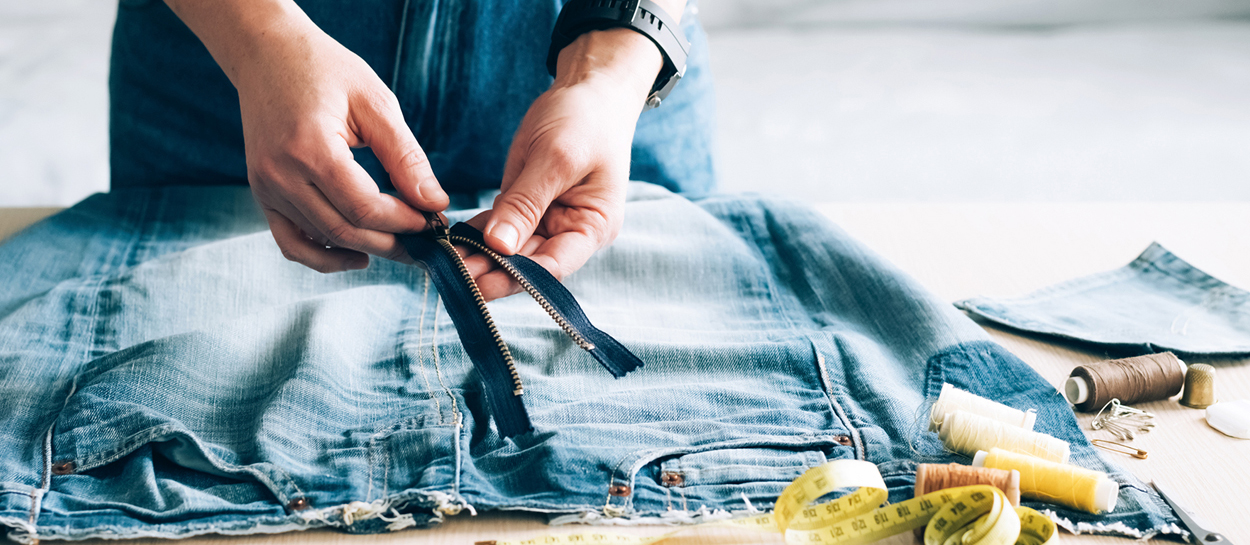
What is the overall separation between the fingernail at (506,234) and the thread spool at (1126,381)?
1.96 ft

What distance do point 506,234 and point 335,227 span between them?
169 millimetres

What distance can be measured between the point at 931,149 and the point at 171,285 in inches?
104

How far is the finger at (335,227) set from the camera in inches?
32.2

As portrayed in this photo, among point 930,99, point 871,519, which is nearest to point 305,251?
point 871,519

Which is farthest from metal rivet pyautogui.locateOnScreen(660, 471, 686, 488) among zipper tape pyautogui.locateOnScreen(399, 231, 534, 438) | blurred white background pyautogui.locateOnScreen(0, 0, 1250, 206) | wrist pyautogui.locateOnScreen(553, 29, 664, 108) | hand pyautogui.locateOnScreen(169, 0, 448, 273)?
blurred white background pyautogui.locateOnScreen(0, 0, 1250, 206)

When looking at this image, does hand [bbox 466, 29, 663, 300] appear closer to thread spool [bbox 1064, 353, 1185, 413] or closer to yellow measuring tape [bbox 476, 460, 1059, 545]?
yellow measuring tape [bbox 476, 460, 1059, 545]

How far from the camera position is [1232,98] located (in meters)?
3.09

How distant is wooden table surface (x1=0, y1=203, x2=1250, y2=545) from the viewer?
0.71 metres

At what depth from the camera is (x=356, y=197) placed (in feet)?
2.62

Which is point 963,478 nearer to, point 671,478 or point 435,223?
Answer: point 671,478

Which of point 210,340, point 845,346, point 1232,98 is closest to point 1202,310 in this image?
point 845,346

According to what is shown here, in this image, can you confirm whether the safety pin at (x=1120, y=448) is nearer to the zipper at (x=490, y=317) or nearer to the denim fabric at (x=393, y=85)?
the zipper at (x=490, y=317)

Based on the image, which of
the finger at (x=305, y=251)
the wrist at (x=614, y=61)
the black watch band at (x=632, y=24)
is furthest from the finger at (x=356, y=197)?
the black watch band at (x=632, y=24)

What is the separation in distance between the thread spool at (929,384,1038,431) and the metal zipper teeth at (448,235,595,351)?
0.33 m
